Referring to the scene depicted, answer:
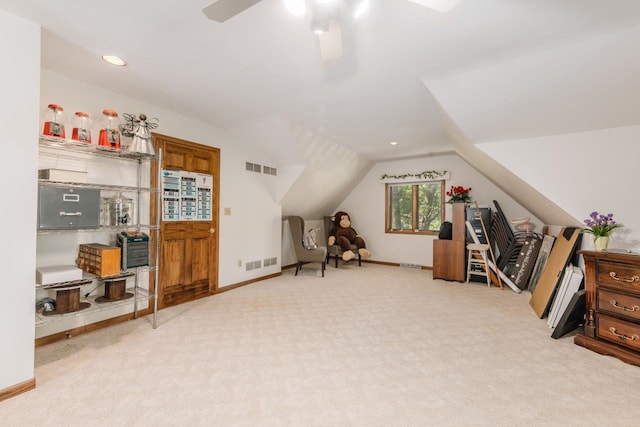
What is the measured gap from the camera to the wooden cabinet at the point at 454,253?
4.82 m

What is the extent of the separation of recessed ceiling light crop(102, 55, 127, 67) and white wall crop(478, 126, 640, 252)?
12.7 ft

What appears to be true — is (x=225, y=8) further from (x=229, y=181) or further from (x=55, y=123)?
(x=229, y=181)

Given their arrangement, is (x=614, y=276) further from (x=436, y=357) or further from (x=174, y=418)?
(x=174, y=418)

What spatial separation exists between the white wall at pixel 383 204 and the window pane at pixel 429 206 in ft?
0.74

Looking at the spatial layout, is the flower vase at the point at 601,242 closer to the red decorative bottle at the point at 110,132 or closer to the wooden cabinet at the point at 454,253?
the wooden cabinet at the point at 454,253

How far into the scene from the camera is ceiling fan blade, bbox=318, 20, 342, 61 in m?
1.53

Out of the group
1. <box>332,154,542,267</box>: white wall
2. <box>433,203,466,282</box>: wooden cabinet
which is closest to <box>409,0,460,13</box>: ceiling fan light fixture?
<box>433,203,466,282</box>: wooden cabinet

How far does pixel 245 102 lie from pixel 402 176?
160 inches

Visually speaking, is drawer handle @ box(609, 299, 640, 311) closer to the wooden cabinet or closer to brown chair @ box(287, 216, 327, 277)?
the wooden cabinet

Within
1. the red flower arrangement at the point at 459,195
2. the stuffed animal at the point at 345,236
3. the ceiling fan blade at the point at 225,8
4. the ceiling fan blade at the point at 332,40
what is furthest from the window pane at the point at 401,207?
the ceiling fan blade at the point at 225,8

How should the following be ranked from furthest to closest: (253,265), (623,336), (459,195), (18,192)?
1. (459,195)
2. (253,265)
3. (623,336)
4. (18,192)

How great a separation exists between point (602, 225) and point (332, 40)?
9.92ft

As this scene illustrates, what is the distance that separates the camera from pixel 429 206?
6.05m

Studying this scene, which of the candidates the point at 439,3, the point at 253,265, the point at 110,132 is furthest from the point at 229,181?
the point at 439,3
